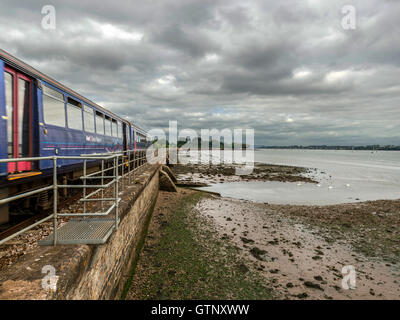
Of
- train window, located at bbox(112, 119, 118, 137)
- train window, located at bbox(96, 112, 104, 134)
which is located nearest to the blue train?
train window, located at bbox(96, 112, 104, 134)

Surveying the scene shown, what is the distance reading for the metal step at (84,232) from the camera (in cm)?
316

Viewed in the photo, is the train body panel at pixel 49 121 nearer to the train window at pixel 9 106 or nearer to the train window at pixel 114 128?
the train window at pixel 9 106

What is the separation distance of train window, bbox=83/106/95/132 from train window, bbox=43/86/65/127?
1.72m

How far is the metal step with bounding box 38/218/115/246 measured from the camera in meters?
3.16

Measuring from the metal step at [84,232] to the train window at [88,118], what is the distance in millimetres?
6034

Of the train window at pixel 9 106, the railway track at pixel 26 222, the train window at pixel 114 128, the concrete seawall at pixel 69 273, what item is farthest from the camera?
the train window at pixel 114 128

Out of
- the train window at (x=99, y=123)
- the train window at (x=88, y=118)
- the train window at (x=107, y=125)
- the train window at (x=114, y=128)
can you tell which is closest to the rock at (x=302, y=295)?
the train window at (x=88, y=118)

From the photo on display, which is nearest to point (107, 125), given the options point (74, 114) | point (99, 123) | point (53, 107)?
point (99, 123)

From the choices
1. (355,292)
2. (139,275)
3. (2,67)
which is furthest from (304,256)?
(2,67)

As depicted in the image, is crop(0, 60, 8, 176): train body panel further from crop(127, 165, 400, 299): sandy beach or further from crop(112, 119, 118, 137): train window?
crop(112, 119, 118, 137): train window

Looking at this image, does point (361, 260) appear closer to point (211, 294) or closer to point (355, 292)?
point (355, 292)

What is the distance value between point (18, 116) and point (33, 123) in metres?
0.47

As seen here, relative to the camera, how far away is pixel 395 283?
6.12 metres

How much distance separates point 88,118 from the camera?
920 cm
